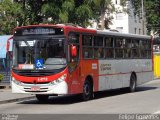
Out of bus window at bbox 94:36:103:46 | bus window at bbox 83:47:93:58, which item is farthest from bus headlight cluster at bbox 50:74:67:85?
bus window at bbox 94:36:103:46

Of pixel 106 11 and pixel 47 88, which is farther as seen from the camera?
pixel 106 11

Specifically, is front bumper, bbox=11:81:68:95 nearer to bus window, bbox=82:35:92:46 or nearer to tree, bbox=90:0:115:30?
bus window, bbox=82:35:92:46

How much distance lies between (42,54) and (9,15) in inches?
719

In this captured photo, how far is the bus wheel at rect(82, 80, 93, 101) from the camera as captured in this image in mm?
19406

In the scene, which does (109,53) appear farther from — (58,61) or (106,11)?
(106,11)

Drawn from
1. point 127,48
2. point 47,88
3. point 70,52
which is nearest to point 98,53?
point 70,52

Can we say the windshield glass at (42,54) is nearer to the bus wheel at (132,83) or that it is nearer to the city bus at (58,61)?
the city bus at (58,61)

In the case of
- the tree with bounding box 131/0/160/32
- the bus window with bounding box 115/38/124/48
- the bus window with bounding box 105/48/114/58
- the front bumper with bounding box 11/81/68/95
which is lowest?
the tree with bounding box 131/0/160/32

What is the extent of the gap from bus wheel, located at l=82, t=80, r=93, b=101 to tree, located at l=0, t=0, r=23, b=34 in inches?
583

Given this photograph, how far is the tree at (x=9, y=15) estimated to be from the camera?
3362 cm

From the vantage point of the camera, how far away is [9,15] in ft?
117

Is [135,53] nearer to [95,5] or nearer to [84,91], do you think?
[84,91]

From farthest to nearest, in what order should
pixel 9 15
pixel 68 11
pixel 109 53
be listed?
1. pixel 9 15
2. pixel 68 11
3. pixel 109 53

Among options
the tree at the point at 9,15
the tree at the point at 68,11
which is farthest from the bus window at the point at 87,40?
the tree at the point at 9,15
